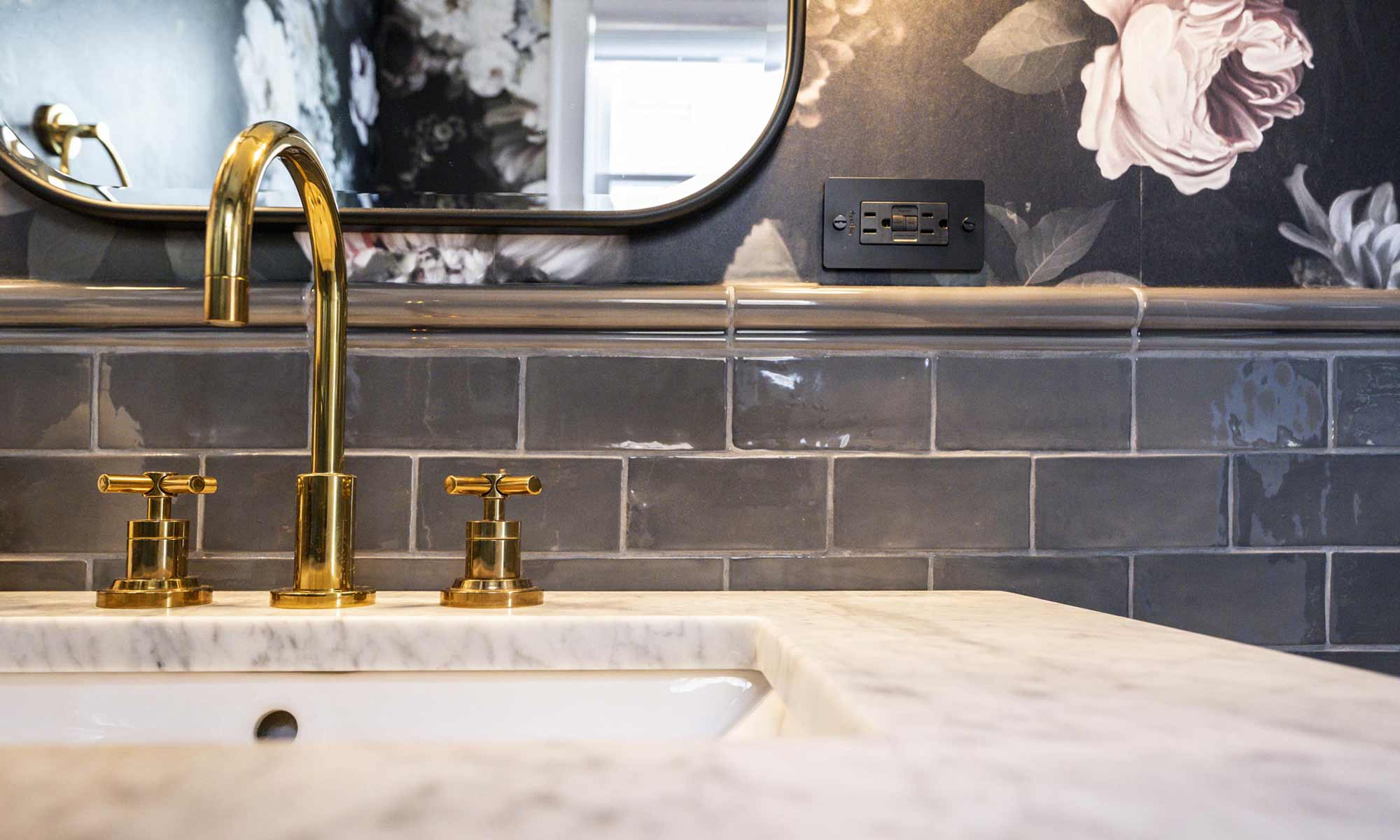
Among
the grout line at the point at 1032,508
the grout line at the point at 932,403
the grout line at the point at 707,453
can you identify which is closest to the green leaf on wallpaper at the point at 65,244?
the grout line at the point at 707,453

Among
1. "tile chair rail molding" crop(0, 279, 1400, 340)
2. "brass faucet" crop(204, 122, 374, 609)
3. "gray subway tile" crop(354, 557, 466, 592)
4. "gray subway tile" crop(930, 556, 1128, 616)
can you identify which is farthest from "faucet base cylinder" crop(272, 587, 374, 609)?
"gray subway tile" crop(930, 556, 1128, 616)

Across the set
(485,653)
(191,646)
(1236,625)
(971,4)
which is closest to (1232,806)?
(485,653)

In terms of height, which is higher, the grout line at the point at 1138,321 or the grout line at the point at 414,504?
the grout line at the point at 1138,321

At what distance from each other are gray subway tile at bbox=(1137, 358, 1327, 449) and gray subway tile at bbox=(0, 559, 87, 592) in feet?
3.02

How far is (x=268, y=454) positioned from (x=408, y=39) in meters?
0.38

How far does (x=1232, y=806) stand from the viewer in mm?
242

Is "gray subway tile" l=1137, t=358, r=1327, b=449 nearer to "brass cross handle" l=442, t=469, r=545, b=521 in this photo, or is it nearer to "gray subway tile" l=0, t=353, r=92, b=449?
"brass cross handle" l=442, t=469, r=545, b=521

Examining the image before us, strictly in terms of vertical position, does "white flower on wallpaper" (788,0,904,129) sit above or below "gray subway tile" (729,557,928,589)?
above

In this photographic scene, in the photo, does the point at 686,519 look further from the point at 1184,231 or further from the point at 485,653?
the point at 1184,231

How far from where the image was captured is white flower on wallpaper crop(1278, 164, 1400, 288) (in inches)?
32.5

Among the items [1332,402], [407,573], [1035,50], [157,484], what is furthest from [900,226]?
[157,484]

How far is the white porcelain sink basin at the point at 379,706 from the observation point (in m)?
0.55

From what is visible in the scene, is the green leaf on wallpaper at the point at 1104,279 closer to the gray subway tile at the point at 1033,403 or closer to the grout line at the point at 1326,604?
the gray subway tile at the point at 1033,403

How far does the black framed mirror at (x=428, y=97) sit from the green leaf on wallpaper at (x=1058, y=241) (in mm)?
252
